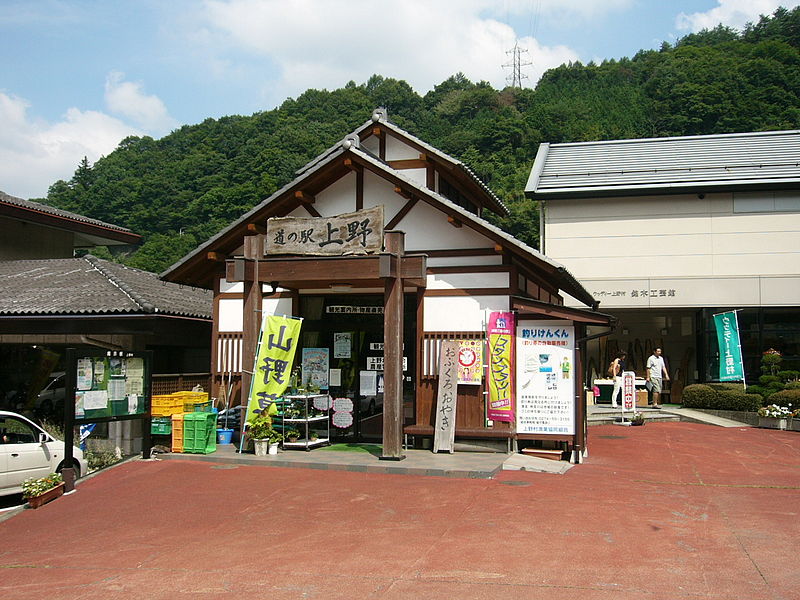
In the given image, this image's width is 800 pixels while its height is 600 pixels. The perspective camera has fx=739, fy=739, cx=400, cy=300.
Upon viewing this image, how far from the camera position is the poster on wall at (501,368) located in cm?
1258

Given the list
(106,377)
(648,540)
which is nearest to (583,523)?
(648,540)

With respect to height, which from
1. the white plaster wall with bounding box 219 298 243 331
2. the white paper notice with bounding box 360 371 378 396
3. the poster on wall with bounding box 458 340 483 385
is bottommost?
the white paper notice with bounding box 360 371 378 396

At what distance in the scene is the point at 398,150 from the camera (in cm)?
1571

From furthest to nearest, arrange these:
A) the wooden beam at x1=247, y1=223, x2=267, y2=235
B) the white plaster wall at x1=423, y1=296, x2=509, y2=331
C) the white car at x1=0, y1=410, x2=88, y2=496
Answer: the wooden beam at x1=247, y1=223, x2=267, y2=235 → the white plaster wall at x1=423, y1=296, x2=509, y2=331 → the white car at x1=0, y1=410, x2=88, y2=496

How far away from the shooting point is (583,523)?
26.7 ft

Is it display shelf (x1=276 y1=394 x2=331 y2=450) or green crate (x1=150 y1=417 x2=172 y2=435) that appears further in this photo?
green crate (x1=150 y1=417 x2=172 y2=435)

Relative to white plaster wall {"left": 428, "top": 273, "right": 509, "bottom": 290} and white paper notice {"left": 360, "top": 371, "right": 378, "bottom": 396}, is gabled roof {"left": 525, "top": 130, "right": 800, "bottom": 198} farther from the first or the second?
white paper notice {"left": 360, "top": 371, "right": 378, "bottom": 396}

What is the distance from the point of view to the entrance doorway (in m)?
14.4

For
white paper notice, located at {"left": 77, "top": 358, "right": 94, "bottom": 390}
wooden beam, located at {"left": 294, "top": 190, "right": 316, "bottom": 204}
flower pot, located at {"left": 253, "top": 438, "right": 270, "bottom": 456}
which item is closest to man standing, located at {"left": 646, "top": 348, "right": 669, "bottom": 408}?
wooden beam, located at {"left": 294, "top": 190, "right": 316, "bottom": 204}

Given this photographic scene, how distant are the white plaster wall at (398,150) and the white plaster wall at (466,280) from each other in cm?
339

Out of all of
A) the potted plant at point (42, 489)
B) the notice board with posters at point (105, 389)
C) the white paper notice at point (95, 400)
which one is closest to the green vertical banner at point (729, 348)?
the notice board with posters at point (105, 389)

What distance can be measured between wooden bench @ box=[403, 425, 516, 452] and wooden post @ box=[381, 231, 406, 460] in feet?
2.62

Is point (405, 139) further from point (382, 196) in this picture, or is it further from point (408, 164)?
point (382, 196)

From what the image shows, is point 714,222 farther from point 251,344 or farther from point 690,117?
point 690,117
